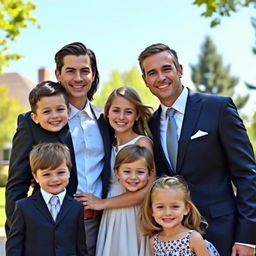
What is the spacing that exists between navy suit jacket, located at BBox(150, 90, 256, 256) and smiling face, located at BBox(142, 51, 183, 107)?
20 centimetres

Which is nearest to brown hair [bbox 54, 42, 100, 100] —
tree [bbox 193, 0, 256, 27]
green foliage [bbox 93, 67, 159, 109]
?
tree [bbox 193, 0, 256, 27]

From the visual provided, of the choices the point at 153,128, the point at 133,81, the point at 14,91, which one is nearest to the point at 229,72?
the point at 133,81

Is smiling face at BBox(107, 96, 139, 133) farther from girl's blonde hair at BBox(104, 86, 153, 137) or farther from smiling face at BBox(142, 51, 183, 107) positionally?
smiling face at BBox(142, 51, 183, 107)

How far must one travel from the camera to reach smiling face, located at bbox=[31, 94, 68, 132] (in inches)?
149

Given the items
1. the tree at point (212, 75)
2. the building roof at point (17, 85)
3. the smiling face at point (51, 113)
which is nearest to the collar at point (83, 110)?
the smiling face at point (51, 113)

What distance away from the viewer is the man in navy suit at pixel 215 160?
3686 mm

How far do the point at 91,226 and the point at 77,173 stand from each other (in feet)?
1.59

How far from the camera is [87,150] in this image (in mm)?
4051

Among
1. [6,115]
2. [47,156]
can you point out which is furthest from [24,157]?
[6,115]

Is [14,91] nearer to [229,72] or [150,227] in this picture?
[229,72]

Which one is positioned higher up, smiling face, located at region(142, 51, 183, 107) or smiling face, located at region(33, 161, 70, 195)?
smiling face, located at region(142, 51, 183, 107)

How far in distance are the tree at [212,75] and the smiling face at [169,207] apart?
5625 centimetres

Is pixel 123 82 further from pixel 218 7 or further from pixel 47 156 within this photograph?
pixel 47 156

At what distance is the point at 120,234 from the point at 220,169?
0.97 m
